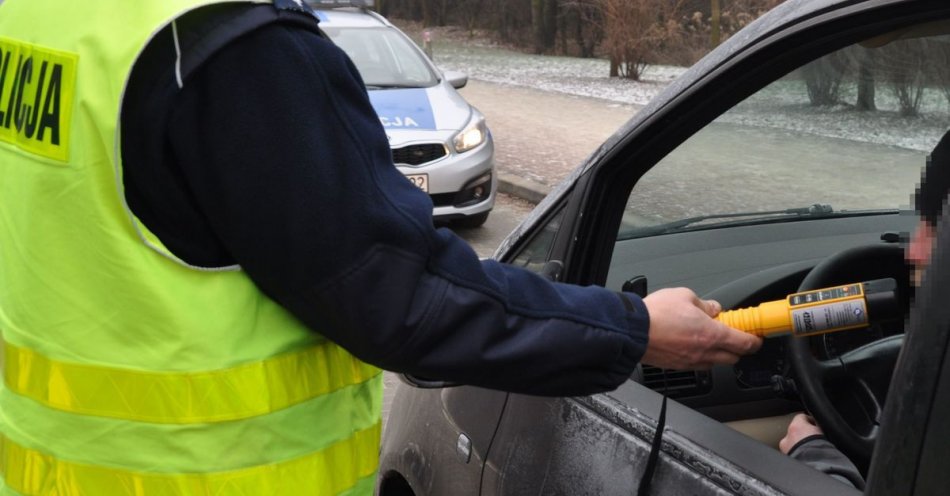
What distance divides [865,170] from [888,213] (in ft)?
0.51

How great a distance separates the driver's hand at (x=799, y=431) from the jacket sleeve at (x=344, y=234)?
0.62 metres

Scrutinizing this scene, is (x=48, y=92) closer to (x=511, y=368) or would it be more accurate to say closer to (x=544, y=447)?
(x=511, y=368)

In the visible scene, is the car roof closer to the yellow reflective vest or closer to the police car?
the police car

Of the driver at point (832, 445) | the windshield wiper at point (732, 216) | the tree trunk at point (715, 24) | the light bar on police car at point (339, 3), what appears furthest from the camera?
the tree trunk at point (715, 24)

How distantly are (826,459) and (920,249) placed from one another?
55 cm

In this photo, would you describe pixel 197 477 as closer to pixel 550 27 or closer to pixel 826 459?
pixel 826 459

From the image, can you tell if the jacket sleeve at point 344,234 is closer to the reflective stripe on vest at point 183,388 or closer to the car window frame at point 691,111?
the reflective stripe on vest at point 183,388

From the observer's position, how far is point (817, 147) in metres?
2.29

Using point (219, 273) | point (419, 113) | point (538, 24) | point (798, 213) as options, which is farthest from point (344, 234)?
point (538, 24)

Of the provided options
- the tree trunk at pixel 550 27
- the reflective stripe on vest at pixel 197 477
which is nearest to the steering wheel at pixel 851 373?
the reflective stripe on vest at pixel 197 477

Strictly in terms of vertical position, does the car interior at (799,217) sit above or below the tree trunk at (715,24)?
above

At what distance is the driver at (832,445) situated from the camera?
5.08ft

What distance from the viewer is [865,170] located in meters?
2.27

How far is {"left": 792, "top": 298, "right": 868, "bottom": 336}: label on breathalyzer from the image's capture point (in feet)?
4.74
